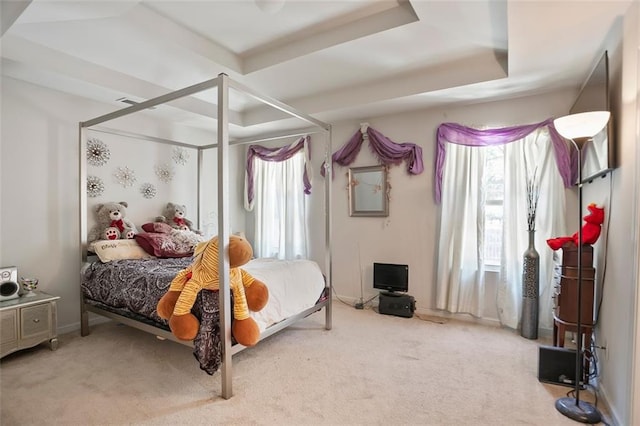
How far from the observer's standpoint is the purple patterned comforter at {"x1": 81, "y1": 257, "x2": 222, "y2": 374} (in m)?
2.05

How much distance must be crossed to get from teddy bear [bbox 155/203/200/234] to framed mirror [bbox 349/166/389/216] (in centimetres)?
211

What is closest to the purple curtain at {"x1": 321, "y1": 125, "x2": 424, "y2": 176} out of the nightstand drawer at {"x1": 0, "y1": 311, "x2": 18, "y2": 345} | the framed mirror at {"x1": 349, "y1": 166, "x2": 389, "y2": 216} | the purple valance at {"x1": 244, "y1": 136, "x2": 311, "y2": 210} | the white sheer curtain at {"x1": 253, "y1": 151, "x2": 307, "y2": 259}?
the framed mirror at {"x1": 349, "y1": 166, "x2": 389, "y2": 216}

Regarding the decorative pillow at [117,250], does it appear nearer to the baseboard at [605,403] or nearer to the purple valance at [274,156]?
the purple valance at [274,156]

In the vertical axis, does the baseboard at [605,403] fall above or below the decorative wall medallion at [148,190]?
below

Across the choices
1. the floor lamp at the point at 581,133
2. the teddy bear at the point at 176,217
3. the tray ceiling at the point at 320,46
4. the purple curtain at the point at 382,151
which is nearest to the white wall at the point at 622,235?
the floor lamp at the point at 581,133

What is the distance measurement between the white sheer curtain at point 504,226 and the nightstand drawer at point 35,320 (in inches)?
147

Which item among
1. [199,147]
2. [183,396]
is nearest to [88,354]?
[183,396]

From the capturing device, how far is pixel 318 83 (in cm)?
346

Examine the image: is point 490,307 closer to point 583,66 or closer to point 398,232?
point 398,232

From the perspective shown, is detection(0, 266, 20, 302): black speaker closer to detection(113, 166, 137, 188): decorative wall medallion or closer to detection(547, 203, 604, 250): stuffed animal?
detection(113, 166, 137, 188): decorative wall medallion

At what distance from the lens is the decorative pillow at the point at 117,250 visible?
2.98m

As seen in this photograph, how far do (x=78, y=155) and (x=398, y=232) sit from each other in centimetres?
355

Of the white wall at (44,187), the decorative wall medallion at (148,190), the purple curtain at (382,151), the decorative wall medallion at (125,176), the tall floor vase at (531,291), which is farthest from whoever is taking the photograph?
the decorative wall medallion at (148,190)

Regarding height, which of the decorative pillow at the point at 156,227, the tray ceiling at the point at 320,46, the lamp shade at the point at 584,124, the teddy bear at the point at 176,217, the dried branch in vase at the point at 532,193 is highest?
the tray ceiling at the point at 320,46
